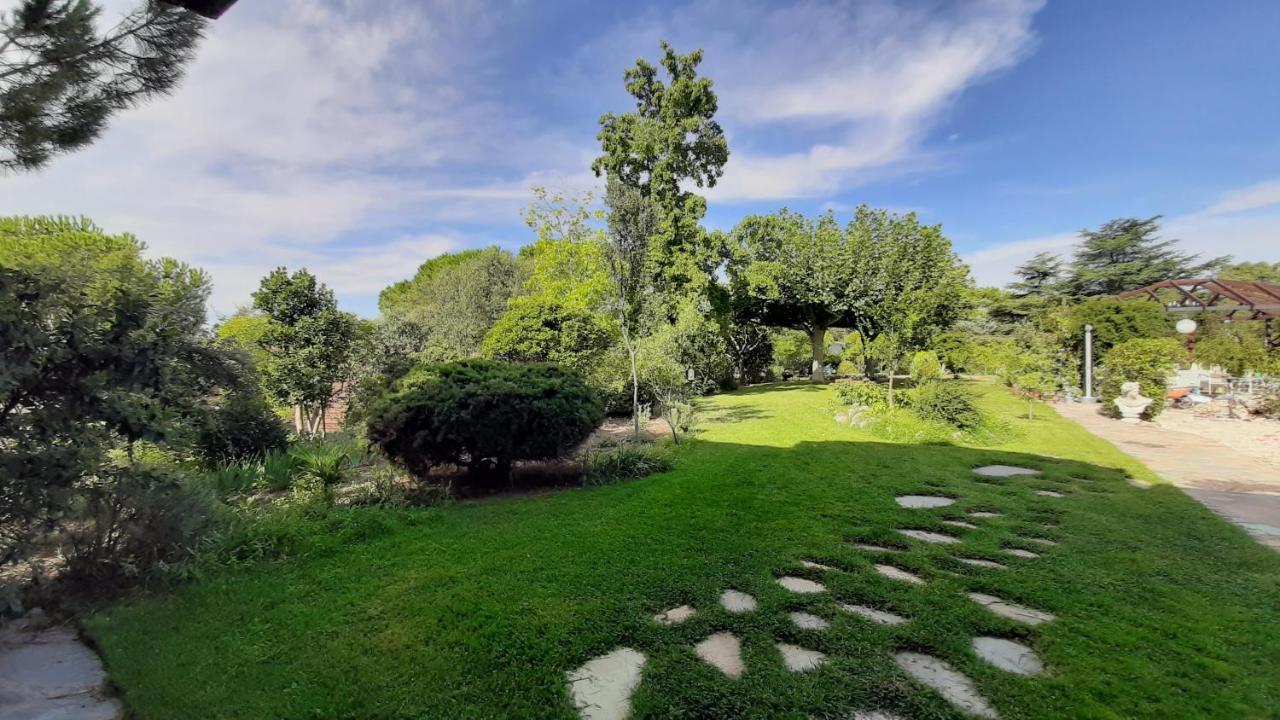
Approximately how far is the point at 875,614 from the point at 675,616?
1107 millimetres

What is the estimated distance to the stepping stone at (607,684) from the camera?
78.5 inches

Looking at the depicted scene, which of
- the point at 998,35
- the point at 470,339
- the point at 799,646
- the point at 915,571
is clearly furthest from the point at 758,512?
the point at 470,339

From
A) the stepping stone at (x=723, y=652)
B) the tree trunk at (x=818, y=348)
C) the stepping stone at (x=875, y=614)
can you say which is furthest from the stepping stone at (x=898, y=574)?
the tree trunk at (x=818, y=348)

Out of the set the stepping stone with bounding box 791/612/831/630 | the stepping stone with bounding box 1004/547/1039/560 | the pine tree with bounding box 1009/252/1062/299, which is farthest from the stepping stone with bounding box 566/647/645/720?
the pine tree with bounding box 1009/252/1062/299

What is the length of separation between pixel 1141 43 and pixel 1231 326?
15.6 meters

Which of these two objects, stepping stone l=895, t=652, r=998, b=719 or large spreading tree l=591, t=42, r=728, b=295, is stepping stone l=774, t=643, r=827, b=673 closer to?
stepping stone l=895, t=652, r=998, b=719

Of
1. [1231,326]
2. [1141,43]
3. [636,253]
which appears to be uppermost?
[1141,43]

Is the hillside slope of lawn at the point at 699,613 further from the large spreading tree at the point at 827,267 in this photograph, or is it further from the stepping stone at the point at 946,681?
the large spreading tree at the point at 827,267

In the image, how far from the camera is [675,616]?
109 inches

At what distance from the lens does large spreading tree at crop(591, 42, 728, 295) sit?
49.7ft

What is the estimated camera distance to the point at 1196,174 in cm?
1427

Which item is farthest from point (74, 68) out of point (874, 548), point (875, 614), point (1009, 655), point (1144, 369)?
point (1144, 369)

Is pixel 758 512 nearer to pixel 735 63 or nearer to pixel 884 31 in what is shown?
pixel 884 31

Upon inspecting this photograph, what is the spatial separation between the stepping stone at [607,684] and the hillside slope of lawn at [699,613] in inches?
2.3
